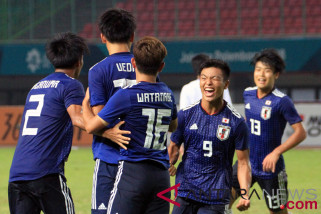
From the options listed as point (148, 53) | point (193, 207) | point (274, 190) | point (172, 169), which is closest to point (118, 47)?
point (148, 53)

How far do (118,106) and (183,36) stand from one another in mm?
20696

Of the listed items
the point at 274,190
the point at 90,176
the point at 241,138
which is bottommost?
the point at 90,176

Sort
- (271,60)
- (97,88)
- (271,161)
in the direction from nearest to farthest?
(97,88) → (271,161) → (271,60)

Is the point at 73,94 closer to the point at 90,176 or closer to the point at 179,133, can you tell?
the point at 179,133

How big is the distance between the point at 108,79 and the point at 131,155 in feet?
2.34

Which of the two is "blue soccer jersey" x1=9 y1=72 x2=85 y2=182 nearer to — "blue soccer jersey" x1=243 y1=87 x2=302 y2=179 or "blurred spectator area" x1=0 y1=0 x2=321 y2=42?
"blue soccer jersey" x1=243 y1=87 x2=302 y2=179

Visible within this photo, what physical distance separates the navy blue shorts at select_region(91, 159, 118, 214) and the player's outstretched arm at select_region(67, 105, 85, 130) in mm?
323

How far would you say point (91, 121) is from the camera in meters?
4.27

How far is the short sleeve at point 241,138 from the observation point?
509 centimetres

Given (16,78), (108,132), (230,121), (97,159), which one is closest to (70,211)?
(97,159)

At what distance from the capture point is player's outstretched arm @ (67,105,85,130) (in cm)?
452

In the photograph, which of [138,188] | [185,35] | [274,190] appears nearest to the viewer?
[138,188]

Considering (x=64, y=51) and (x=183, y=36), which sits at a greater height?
(x=183, y=36)

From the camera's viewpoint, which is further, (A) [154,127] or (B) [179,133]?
(B) [179,133]
